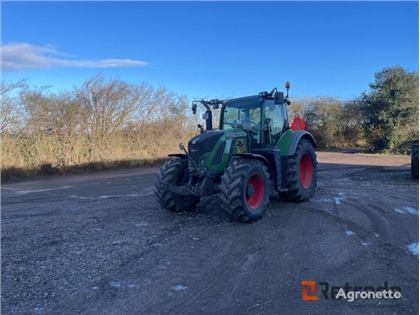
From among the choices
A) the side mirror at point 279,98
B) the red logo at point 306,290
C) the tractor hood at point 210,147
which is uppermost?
the side mirror at point 279,98

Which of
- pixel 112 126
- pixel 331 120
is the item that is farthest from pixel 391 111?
pixel 112 126

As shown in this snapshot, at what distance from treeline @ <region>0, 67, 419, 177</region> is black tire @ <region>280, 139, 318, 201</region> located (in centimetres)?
279

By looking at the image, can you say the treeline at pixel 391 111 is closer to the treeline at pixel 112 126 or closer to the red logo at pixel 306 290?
the treeline at pixel 112 126

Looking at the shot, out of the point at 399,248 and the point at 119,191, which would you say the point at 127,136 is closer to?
the point at 119,191

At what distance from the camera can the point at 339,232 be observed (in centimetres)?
517

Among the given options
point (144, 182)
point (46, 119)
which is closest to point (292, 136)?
point (144, 182)

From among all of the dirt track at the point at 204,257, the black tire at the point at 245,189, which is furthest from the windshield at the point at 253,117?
the dirt track at the point at 204,257

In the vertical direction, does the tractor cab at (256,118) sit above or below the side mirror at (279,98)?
below

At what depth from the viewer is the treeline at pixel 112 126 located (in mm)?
13141

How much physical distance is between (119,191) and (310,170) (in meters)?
4.87

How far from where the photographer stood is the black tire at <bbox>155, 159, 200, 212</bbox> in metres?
6.21

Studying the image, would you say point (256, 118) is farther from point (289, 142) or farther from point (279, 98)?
point (289, 142)

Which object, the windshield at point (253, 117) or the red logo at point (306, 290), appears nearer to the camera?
the red logo at point (306, 290)

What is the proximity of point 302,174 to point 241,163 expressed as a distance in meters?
2.81
